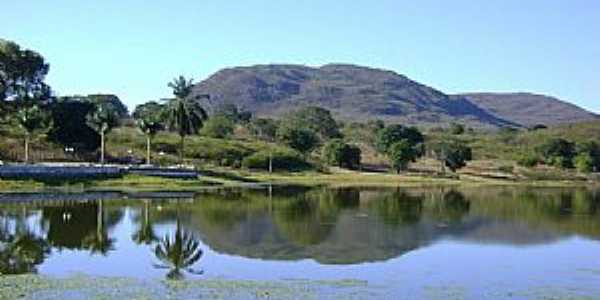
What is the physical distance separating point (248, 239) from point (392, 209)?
31.8 metres

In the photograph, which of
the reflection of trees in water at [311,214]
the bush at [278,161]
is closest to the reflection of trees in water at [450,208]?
the reflection of trees in water at [311,214]

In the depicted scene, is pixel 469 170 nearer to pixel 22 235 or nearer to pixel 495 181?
pixel 495 181

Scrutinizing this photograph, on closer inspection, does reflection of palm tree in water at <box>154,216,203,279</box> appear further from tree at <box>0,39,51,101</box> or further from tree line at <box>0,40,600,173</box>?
tree at <box>0,39,51,101</box>

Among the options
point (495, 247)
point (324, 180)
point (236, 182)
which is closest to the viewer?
point (495, 247)

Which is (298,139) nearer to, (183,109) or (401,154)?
(401,154)

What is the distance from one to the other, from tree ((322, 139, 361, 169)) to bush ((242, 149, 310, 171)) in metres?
6.78

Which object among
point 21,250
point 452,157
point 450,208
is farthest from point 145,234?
point 452,157

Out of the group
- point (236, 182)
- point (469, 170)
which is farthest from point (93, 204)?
point (469, 170)

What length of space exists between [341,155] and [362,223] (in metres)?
101

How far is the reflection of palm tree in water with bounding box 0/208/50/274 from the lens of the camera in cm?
3827

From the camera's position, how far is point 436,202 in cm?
9862

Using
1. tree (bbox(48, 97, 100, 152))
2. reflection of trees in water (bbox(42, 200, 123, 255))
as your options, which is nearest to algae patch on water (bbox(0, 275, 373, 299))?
reflection of trees in water (bbox(42, 200, 123, 255))

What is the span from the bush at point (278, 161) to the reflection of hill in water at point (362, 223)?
45.7m

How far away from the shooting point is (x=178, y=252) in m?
46.4
